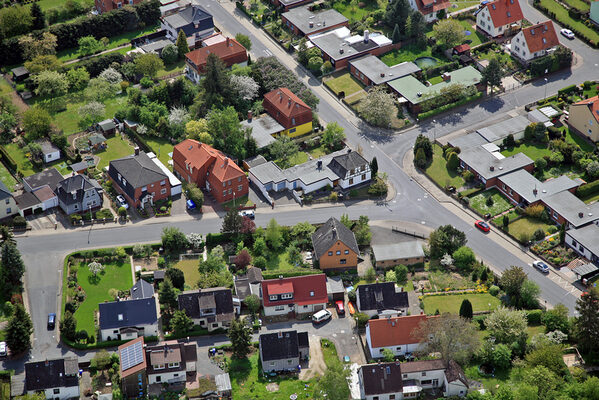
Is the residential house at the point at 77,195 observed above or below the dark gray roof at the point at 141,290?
above

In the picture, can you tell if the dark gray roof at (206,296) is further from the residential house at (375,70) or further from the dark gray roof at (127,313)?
the residential house at (375,70)

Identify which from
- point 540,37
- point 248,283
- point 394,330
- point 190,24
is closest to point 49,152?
point 190,24

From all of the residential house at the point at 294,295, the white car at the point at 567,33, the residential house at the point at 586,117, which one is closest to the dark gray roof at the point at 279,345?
the residential house at the point at 294,295

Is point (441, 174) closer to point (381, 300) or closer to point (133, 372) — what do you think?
point (381, 300)

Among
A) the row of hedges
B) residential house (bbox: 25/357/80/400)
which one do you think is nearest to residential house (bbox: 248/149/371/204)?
the row of hedges

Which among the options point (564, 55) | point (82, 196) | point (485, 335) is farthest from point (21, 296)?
point (564, 55)
